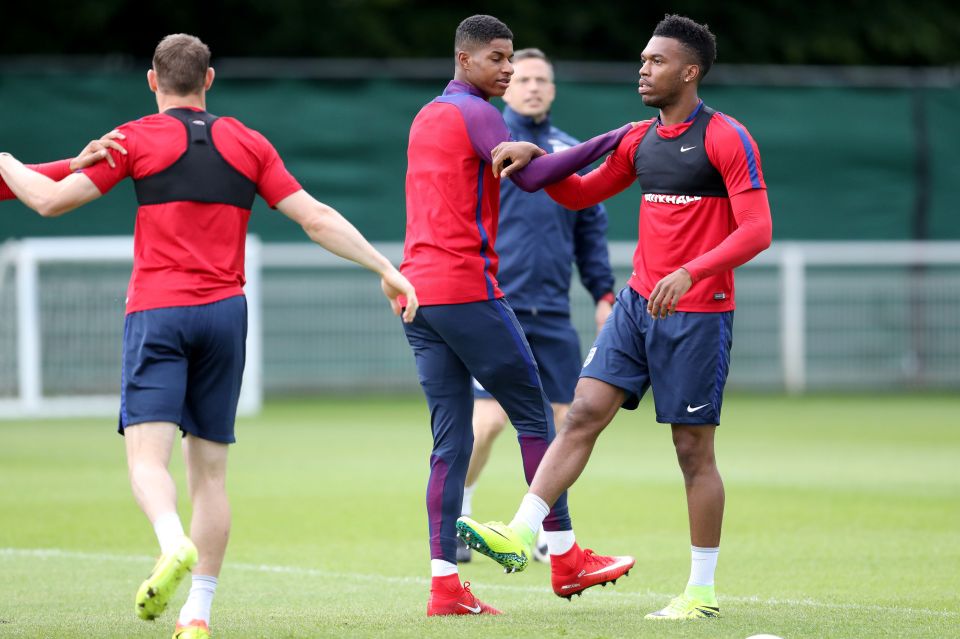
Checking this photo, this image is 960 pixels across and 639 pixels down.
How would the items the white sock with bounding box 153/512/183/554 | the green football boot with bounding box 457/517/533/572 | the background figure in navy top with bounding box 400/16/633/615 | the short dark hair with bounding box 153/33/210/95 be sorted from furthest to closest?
the background figure in navy top with bounding box 400/16/633/615 < the green football boot with bounding box 457/517/533/572 < the short dark hair with bounding box 153/33/210/95 < the white sock with bounding box 153/512/183/554

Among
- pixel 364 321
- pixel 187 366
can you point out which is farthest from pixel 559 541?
pixel 364 321

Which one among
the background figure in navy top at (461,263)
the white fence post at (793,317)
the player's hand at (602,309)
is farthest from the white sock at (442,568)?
the white fence post at (793,317)

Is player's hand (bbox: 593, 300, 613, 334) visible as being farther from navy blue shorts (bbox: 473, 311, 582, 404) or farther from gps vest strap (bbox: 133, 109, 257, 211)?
gps vest strap (bbox: 133, 109, 257, 211)

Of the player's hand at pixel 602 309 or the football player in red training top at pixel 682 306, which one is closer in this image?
the football player in red training top at pixel 682 306

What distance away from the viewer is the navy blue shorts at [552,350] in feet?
29.6

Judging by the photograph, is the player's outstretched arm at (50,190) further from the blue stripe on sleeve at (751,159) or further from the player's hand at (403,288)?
the blue stripe on sleeve at (751,159)

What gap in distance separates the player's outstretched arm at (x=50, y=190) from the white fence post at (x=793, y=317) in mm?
15329

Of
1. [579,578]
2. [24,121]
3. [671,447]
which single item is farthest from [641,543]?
[24,121]

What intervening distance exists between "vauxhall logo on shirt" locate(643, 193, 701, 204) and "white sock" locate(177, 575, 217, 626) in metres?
2.34

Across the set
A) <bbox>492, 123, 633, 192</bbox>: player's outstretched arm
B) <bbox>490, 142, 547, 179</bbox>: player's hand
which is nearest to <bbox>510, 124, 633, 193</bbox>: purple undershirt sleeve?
<bbox>492, 123, 633, 192</bbox>: player's outstretched arm

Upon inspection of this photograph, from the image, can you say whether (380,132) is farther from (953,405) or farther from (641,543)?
(641,543)

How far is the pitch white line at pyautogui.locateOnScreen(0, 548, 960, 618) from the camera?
692cm

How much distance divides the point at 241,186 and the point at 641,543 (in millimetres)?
4095

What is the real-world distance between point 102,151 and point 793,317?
15.5 m
